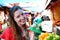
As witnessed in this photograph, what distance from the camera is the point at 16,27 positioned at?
1.43 metres

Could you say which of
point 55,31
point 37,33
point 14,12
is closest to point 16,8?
point 14,12

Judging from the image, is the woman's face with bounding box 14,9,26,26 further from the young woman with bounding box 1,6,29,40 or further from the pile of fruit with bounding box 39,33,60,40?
the pile of fruit with bounding box 39,33,60,40

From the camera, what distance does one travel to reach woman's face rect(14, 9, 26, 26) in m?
1.41

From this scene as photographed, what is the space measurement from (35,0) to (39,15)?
129mm

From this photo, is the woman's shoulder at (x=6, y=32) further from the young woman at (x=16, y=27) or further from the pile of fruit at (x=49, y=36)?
the pile of fruit at (x=49, y=36)

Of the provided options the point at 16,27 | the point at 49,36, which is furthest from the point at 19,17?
the point at 49,36

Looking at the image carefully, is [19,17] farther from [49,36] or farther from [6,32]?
[49,36]

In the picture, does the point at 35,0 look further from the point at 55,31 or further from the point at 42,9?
the point at 55,31

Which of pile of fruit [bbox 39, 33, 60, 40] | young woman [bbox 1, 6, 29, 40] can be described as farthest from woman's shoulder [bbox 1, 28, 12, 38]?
pile of fruit [bbox 39, 33, 60, 40]

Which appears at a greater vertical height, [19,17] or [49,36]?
[19,17]

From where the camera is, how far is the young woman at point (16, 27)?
1.41 m

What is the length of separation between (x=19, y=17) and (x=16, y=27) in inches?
3.6

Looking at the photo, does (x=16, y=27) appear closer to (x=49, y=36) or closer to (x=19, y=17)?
(x=19, y=17)

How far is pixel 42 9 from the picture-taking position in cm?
137
